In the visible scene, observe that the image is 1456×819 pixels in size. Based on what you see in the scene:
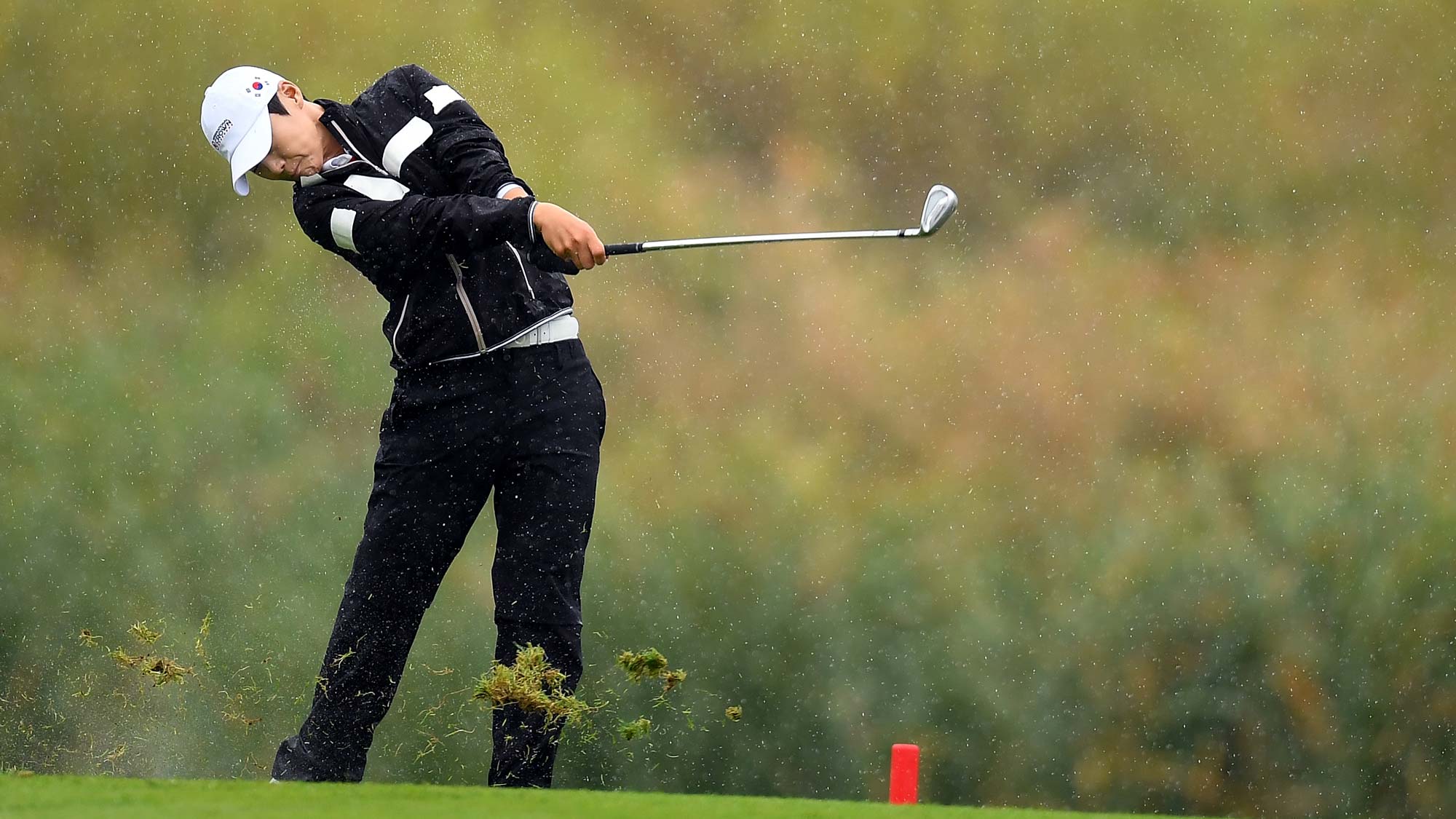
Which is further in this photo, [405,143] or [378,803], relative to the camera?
[405,143]

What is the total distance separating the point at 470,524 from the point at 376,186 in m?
0.66

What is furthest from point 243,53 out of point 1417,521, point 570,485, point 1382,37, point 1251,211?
point 1417,521

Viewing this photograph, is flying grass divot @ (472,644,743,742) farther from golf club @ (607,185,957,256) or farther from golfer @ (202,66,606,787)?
golf club @ (607,185,957,256)

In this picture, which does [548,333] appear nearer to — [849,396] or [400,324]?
[400,324]

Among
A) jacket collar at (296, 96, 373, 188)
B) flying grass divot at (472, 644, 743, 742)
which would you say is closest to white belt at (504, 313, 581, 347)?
jacket collar at (296, 96, 373, 188)

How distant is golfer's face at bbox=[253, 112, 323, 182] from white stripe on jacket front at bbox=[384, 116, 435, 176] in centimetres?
13

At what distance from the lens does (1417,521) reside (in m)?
4.95

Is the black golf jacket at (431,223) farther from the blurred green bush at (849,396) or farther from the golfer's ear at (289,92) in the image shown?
the blurred green bush at (849,396)

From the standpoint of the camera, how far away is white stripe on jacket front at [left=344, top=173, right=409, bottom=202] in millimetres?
3244

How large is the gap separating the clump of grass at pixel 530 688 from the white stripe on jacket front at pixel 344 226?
31.8 inches

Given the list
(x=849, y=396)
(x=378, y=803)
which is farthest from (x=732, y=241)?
(x=849, y=396)

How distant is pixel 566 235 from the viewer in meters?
3.01

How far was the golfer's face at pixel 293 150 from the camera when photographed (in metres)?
3.20

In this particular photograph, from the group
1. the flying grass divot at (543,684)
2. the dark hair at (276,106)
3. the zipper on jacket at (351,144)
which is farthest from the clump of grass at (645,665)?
the dark hair at (276,106)
